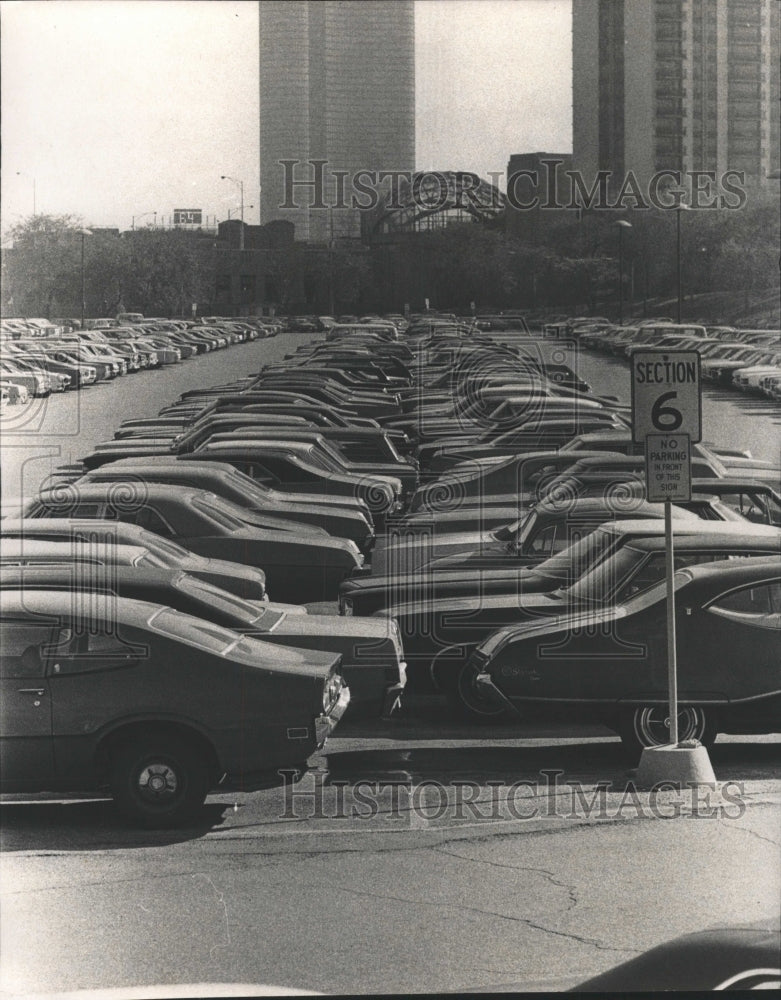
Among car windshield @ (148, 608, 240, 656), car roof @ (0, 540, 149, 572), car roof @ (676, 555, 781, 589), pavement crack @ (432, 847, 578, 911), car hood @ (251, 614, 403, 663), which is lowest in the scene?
pavement crack @ (432, 847, 578, 911)

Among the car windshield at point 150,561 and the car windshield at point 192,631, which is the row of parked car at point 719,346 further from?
the car windshield at point 150,561

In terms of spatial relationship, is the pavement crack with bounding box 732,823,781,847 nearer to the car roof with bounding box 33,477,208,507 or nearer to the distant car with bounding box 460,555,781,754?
the distant car with bounding box 460,555,781,754

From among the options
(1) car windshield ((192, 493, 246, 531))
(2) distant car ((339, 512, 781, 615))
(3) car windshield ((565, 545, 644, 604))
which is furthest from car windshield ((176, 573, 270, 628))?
(1) car windshield ((192, 493, 246, 531))

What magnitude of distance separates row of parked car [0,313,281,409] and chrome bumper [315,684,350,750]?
2351 millimetres

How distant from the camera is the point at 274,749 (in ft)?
19.3

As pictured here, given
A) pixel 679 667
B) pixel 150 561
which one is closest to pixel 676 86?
pixel 679 667

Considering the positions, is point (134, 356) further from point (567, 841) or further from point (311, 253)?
point (567, 841)

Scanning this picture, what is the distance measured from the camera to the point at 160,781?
5863mm

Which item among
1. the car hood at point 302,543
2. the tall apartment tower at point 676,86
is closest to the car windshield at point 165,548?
the car hood at point 302,543

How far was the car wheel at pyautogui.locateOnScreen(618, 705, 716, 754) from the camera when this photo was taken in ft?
22.1

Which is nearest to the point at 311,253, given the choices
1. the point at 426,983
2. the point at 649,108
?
the point at 649,108

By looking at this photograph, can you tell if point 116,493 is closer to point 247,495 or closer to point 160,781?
point 247,495

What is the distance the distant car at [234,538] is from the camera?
866cm

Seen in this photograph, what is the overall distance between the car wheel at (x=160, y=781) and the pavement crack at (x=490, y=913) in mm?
640
